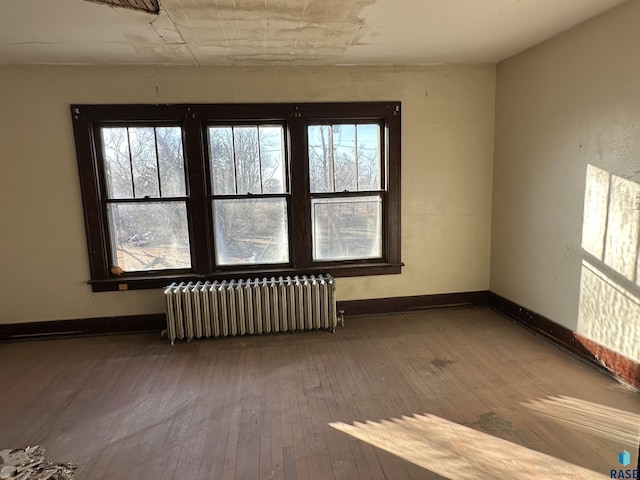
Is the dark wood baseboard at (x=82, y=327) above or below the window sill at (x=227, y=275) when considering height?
below

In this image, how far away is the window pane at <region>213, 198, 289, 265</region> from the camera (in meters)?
3.92

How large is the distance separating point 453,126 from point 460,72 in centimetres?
56

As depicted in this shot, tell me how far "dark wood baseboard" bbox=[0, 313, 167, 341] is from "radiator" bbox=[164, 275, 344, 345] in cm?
39

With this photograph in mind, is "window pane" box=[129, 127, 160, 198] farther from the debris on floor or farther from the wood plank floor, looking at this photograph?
the debris on floor

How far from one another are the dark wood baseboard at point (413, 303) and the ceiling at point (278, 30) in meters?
2.51

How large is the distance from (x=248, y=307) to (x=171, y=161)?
1645 mm

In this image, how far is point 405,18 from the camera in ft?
8.89

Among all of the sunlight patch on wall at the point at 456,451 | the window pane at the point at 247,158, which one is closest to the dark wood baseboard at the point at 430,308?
the sunlight patch on wall at the point at 456,451

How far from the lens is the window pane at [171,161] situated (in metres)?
3.73

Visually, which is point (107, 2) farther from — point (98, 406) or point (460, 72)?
point (460, 72)

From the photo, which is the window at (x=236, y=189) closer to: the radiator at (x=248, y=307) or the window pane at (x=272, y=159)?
the window pane at (x=272, y=159)

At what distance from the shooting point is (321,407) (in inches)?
100.0

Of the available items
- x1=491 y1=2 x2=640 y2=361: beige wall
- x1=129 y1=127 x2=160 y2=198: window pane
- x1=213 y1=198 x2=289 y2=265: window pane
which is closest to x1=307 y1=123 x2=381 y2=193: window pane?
x1=213 y1=198 x2=289 y2=265: window pane

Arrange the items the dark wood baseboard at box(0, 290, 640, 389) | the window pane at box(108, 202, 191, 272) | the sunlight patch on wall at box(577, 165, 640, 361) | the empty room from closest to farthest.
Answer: the empty room
the sunlight patch on wall at box(577, 165, 640, 361)
the dark wood baseboard at box(0, 290, 640, 389)
the window pane at box(108, 202, 191, 272)
